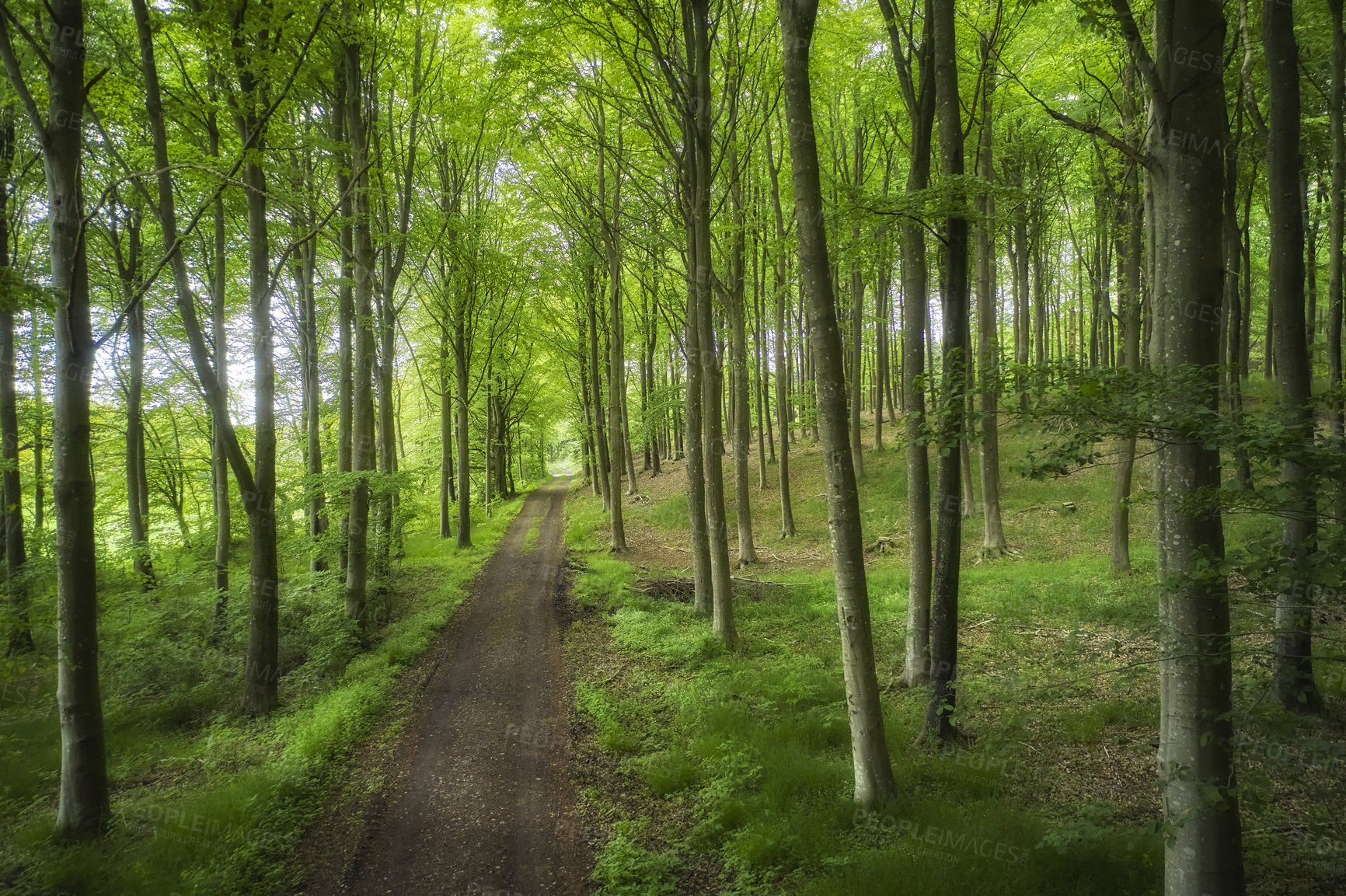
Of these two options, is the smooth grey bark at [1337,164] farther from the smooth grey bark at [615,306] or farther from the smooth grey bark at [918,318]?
the smooth grey bark at [615,306]

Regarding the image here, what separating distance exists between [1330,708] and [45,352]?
23154 mm

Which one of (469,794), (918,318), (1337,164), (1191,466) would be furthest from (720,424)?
(1337,164)

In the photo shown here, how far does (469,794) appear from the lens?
6.09 m

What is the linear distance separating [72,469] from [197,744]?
3.98 m

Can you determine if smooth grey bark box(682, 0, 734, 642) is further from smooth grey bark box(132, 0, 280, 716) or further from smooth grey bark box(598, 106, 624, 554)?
smooth grey bark box(132, 0, 280, 716)

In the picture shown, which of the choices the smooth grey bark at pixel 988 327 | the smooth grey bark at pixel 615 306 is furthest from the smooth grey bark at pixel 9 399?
the smooth grey bark at pixel 988 327

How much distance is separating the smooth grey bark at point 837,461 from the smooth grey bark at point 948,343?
1.07 metres

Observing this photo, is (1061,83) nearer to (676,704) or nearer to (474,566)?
(676,704)

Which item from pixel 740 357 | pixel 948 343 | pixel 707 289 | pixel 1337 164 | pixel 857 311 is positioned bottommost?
pixel 948 343

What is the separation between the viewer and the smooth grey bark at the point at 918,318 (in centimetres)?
632

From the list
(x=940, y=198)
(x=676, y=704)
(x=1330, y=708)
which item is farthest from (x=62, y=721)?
(x=1330, y=708)

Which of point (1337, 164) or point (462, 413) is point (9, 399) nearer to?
point (462, 413)

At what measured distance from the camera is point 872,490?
746 inches

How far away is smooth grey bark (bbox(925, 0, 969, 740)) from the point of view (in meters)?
5.72
